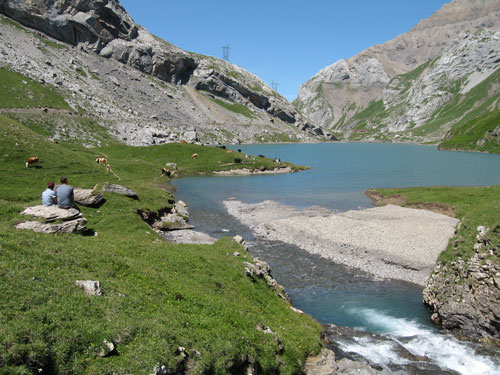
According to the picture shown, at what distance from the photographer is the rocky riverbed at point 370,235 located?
108 feet

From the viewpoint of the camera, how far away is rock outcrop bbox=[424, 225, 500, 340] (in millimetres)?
21578

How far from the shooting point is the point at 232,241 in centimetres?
3106

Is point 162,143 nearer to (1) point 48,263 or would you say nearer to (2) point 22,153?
(2) point 22,153

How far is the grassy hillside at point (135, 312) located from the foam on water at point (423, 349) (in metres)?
3.24

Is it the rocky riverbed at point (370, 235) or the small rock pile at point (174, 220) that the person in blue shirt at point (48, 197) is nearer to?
the small rock pile at point (174, 220)

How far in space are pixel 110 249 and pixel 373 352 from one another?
54.0ft

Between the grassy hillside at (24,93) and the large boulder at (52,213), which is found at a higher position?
the grassy hillside at (24,93)

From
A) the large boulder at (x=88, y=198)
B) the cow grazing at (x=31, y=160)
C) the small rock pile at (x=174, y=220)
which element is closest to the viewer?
the large boulder at (x=88, y=198)

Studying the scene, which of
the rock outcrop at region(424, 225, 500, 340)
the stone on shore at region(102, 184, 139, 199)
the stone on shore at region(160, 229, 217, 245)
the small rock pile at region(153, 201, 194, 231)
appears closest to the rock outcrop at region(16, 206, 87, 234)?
the stone on shore at region(160, 229, 217, 245)

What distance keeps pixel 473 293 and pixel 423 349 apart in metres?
5.82

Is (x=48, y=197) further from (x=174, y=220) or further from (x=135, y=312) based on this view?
(x=174, y=220)

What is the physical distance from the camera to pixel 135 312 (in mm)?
13906

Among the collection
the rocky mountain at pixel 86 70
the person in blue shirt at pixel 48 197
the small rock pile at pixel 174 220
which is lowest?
the small rock pile at pixel 174 220

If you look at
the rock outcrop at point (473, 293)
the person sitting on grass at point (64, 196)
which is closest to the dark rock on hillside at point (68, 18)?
the person sitting on grass at point (64, 196)
